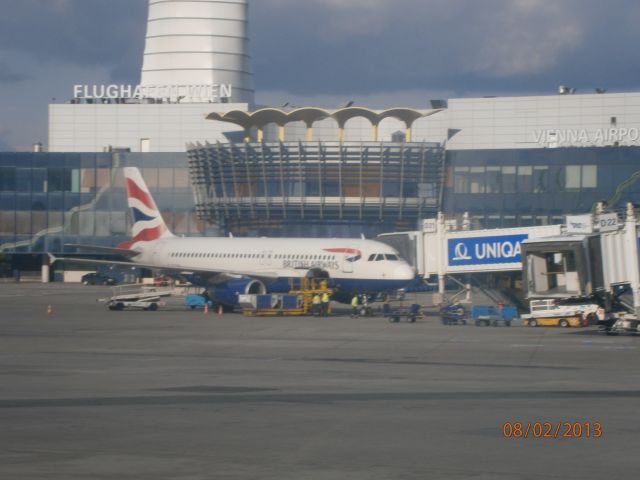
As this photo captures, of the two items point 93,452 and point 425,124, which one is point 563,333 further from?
point 425,124

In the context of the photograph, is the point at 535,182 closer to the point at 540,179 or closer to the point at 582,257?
the point at 540,179

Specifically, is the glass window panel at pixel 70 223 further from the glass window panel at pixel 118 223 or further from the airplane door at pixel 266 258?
the airplane door at pixel 266 258

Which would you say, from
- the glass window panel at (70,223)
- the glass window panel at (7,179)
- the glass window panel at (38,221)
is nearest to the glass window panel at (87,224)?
the glass window panel at (70,223)

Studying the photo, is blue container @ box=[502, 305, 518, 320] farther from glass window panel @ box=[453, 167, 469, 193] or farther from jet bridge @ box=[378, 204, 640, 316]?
glass window panel @ box=[453, 167, 469, 193]

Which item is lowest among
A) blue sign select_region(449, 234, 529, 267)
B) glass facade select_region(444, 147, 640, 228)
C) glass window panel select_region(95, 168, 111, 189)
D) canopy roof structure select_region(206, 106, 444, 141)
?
blue sign select_region(449, 234, 529, 267)

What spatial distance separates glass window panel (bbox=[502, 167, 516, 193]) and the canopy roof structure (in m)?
9.87

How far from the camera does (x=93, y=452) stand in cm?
1530

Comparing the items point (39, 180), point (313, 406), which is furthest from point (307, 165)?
point (313, 406)

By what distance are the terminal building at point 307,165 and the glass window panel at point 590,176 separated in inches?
8.1

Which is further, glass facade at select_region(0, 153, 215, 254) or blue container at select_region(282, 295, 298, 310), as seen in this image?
glass facade at select_region(0, 153, 215, 254)
